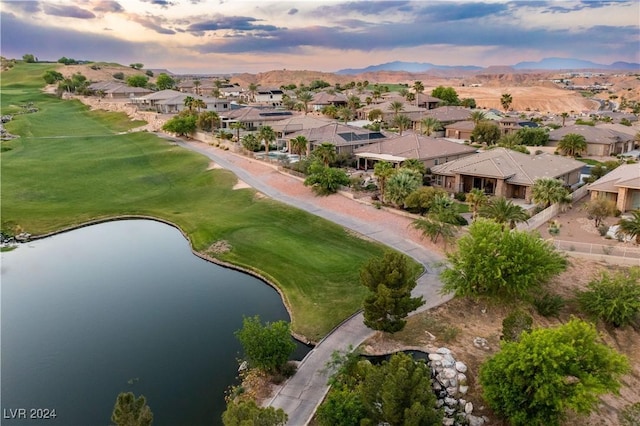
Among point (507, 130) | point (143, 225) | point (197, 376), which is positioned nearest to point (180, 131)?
point (143, 225)

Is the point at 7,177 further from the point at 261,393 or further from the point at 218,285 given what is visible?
the point at 261,393

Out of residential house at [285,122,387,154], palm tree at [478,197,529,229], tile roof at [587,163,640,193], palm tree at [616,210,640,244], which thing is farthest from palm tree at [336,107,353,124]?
palm tree at [616,210,640,244]

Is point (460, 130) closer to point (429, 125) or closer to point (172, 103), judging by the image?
point (429, 125)

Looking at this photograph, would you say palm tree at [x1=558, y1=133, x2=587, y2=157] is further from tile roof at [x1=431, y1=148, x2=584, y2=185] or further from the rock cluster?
the rock cluster

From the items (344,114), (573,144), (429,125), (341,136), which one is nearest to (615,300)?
(341,136)

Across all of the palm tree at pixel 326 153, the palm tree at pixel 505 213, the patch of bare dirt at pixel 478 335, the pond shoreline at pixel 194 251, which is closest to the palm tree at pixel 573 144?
the palm tree at pixel 326 153

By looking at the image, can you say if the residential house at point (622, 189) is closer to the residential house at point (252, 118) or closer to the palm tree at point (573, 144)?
the palm tree at point (573, 144)
